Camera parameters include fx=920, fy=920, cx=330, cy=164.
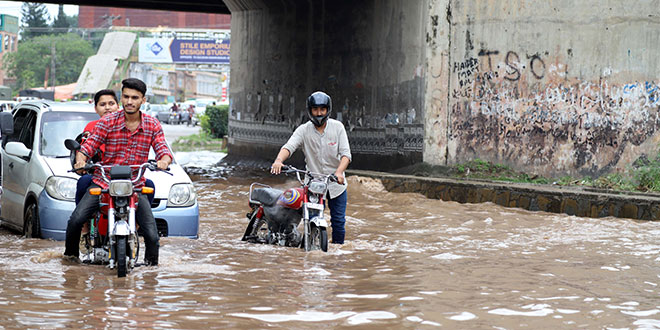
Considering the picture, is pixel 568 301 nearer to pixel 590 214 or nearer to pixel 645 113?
pixel 590 214

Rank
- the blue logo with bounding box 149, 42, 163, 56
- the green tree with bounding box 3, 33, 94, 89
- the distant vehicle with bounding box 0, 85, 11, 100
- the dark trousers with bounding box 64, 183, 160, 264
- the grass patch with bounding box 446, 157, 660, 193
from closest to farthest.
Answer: the dark trousers with bounding box 64, 183, 160, 264
the grass patch with bounding box 446, 157, 660, 193
the distant vehicle with bounding box 0, 85, 11, 100
the blue logo with bounding box 149, 42, 163, 56
the green tree with bounding box 3, 33, 94, 89

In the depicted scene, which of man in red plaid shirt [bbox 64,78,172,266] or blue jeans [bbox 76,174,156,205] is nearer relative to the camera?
man in red plaid shirt [bbox 64,78,172,266]

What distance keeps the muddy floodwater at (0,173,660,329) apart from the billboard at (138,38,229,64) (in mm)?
71402

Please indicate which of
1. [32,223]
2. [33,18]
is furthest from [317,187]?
[33,18]

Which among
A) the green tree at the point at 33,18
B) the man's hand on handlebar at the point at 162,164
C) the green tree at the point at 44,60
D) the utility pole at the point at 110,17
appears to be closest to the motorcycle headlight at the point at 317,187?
the man's hand on handlebar at the point at 162,164

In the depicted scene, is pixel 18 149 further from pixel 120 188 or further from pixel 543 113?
pixel 543 113

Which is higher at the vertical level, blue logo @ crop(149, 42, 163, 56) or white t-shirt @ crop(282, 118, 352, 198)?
blue logo @ crop(149, 42, 163, 56)

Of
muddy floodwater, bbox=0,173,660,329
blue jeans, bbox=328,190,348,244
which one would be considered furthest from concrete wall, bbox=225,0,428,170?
blue jeans, bbox=328,190,348,244

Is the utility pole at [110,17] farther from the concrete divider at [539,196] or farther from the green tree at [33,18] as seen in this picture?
the concrete divider at [539,196]

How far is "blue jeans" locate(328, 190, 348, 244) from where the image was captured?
9.30 m

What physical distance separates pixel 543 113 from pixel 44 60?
10375 centimetres

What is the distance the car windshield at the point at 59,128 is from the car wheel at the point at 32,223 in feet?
2.21

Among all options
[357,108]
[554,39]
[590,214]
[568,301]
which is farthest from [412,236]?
[357,108]

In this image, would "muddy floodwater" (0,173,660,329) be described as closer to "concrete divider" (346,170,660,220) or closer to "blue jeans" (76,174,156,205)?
"blue jeans" (76,174,156,205)
